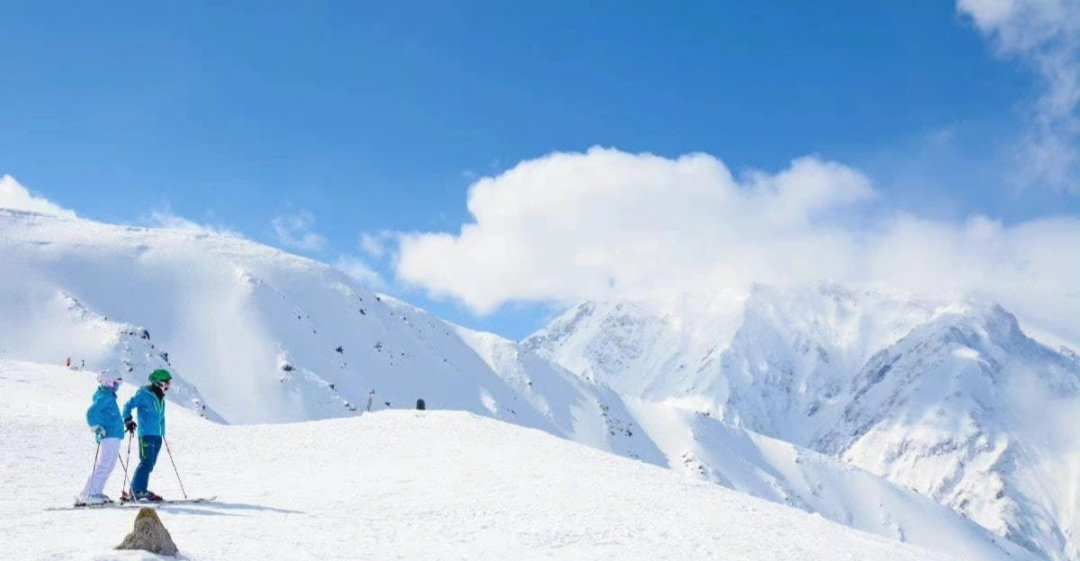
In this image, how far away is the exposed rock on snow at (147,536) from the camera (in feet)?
32.7

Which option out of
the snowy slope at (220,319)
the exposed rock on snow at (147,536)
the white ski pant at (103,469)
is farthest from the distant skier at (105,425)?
the snowy slope at (220,319)

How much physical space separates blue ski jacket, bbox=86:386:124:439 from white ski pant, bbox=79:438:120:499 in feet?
0.51

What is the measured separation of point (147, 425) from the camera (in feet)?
53.1

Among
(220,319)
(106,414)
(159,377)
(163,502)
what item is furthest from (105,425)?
(220,319)

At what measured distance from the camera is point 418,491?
1756cm

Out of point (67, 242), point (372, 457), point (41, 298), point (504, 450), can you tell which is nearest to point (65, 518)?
point (372, 457)

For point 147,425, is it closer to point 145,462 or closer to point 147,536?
point 145,462

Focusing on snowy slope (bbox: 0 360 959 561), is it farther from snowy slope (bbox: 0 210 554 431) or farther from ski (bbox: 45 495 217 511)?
snowy slope (bbox: 0 210 554 431)

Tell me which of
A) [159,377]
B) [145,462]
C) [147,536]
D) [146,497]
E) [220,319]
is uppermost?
[220,319]

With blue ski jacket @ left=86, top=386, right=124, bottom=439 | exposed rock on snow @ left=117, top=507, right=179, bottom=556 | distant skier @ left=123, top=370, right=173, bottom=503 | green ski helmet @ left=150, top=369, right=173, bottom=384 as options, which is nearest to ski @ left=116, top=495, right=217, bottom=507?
distant skier @ left=123, top=370, right=173, bottom=503

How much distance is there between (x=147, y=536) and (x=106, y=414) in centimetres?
673

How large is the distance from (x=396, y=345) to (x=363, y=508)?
14956 cm

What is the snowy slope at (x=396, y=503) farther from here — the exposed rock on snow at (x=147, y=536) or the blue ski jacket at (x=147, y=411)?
the blue ski jacket at (x=147, y=411)

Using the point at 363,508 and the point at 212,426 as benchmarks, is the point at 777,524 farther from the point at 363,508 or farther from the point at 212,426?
the point at 212,426
